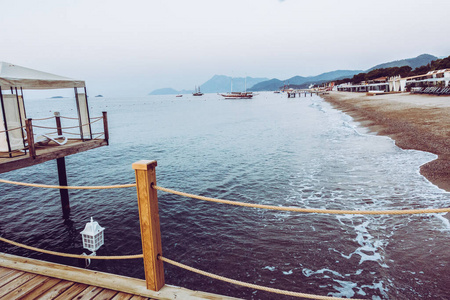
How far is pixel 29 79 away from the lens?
9.27 meters

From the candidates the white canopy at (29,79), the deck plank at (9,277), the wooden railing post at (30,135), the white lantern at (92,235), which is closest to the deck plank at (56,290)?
the deck plank at (9,277)

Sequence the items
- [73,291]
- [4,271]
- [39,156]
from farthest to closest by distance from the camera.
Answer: [39,156] < [4,271] < [73,291]

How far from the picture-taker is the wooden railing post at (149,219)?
2.93m

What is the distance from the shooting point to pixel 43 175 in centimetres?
1877

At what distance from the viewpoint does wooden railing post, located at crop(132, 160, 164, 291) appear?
2.93m

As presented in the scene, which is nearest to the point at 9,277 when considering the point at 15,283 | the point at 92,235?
the point at 15,283

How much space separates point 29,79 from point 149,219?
919cm

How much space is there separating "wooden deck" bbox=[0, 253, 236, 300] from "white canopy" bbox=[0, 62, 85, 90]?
7495 mm

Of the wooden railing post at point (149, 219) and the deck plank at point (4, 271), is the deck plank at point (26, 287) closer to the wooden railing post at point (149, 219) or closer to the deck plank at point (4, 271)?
the deck plank at point (4, 271)

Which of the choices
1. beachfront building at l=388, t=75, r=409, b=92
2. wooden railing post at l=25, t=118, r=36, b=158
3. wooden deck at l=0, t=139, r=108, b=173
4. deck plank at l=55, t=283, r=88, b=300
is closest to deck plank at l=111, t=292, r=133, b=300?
deck plank at l=55, t=283, r=88, b=300

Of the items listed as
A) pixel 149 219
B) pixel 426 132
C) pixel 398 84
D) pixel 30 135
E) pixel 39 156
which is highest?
pixel 398 84

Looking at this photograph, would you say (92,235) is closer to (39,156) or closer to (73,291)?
(39,156)

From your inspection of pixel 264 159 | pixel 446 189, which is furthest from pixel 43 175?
pixel 446 189

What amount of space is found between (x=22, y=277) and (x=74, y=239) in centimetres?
658
